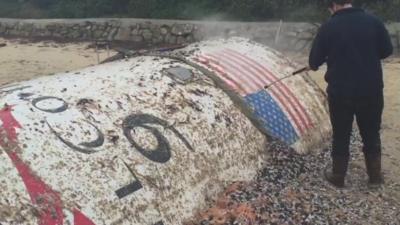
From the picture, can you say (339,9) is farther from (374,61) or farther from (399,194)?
(399,194)

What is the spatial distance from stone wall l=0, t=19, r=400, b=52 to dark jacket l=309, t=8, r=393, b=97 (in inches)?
312

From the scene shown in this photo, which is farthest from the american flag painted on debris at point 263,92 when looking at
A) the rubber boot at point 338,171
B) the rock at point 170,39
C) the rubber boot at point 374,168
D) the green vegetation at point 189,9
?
the rock at point 170,39

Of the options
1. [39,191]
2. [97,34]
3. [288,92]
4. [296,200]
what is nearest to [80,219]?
[39,191]

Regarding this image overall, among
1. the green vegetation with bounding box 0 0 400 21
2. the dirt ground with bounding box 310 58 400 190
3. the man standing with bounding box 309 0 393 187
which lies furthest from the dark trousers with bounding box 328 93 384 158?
the green vegetation with bounding box 0 0 400 21

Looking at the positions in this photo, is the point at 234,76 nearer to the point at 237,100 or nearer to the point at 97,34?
the point at 237,100

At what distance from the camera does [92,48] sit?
14.9 metres

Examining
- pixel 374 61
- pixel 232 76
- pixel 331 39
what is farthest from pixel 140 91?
pixel 374 61

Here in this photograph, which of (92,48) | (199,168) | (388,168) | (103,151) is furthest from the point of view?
(92,48)

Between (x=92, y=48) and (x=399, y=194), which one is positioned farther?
(x=92, y=48)

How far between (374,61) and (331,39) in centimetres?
36

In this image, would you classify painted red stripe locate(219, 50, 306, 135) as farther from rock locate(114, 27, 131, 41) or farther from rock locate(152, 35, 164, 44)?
rock locate(114, 27, 131, 41)

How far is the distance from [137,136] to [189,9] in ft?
40.6

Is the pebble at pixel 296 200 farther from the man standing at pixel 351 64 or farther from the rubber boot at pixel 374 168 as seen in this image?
the man standing at pixel 351 64

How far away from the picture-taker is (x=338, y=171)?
4.71 meters
